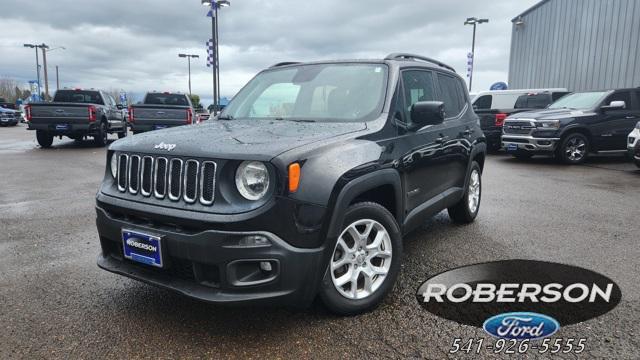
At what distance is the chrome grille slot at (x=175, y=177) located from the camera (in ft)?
8.86

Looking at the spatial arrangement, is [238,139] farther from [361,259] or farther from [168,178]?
[361,259]

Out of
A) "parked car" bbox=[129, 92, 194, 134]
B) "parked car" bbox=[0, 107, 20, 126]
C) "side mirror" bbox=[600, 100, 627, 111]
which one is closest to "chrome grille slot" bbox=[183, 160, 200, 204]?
"side mirror" bbox=[600, 100, 627, 111]

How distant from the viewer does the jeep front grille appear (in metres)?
2.60

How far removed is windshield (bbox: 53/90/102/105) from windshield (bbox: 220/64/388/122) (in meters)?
14.4

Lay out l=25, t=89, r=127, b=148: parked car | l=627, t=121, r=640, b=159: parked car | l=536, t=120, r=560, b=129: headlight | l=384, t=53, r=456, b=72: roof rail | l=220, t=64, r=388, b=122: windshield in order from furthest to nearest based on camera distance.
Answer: l=25, t=89, r=127, b=148: parked car < l=536, t=120, r=560, b=129: headlight < l=627, t=121, r=640, b=159: parked car < l=384, t=53, r=456, b=72: roof rail < l=220, t=64, r=388, b=122: windshield

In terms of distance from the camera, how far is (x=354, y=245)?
3.00 metres

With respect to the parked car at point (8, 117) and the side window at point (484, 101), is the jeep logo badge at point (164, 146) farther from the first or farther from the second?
the parked car at point (8, 117)

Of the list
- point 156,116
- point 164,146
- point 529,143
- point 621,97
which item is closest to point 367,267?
point 164,146

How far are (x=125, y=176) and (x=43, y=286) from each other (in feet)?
4.36

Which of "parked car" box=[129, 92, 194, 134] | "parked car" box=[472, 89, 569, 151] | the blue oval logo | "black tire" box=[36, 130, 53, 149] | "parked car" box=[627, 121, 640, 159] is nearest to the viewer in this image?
the blue oval logo

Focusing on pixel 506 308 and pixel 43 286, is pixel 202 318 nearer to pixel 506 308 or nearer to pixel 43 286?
pixel 43 286

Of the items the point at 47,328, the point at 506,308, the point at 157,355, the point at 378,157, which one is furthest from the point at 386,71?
the point at 47,328

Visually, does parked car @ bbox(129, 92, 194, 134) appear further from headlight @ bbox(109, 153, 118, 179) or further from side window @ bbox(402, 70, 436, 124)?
headlight @ bbox(109, 153, 118, 179)

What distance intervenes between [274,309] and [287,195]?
101 cm
